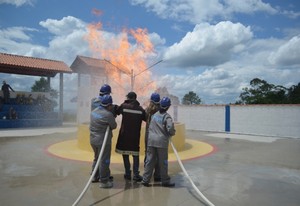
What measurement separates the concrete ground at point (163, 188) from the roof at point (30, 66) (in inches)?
545

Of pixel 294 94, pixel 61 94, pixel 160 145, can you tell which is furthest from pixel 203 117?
pixel 294 94

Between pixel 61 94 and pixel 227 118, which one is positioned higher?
pixel 61 94

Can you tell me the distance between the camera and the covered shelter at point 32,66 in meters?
20.6

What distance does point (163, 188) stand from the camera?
540cm

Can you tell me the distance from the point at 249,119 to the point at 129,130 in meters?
13.1

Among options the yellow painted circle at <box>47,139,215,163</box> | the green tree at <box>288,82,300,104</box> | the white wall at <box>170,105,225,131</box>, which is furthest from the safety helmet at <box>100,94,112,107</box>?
the green tree at <box>288,82,300,104</box>

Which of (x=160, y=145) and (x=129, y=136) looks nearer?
(x=160, y=145)

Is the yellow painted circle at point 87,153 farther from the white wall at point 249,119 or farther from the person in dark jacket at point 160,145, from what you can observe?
the white wall at point 249,119

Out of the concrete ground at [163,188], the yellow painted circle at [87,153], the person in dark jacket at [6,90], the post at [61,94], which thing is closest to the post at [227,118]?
the yellow painted circle at [87,153]

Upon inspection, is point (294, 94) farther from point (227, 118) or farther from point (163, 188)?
point (163, 188)

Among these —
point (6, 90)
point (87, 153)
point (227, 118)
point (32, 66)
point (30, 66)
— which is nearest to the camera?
point (87, 153)

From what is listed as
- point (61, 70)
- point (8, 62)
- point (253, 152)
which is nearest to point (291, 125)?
point (253, 152)

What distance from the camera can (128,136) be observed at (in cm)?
591

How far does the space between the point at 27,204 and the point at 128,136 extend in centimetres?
235
